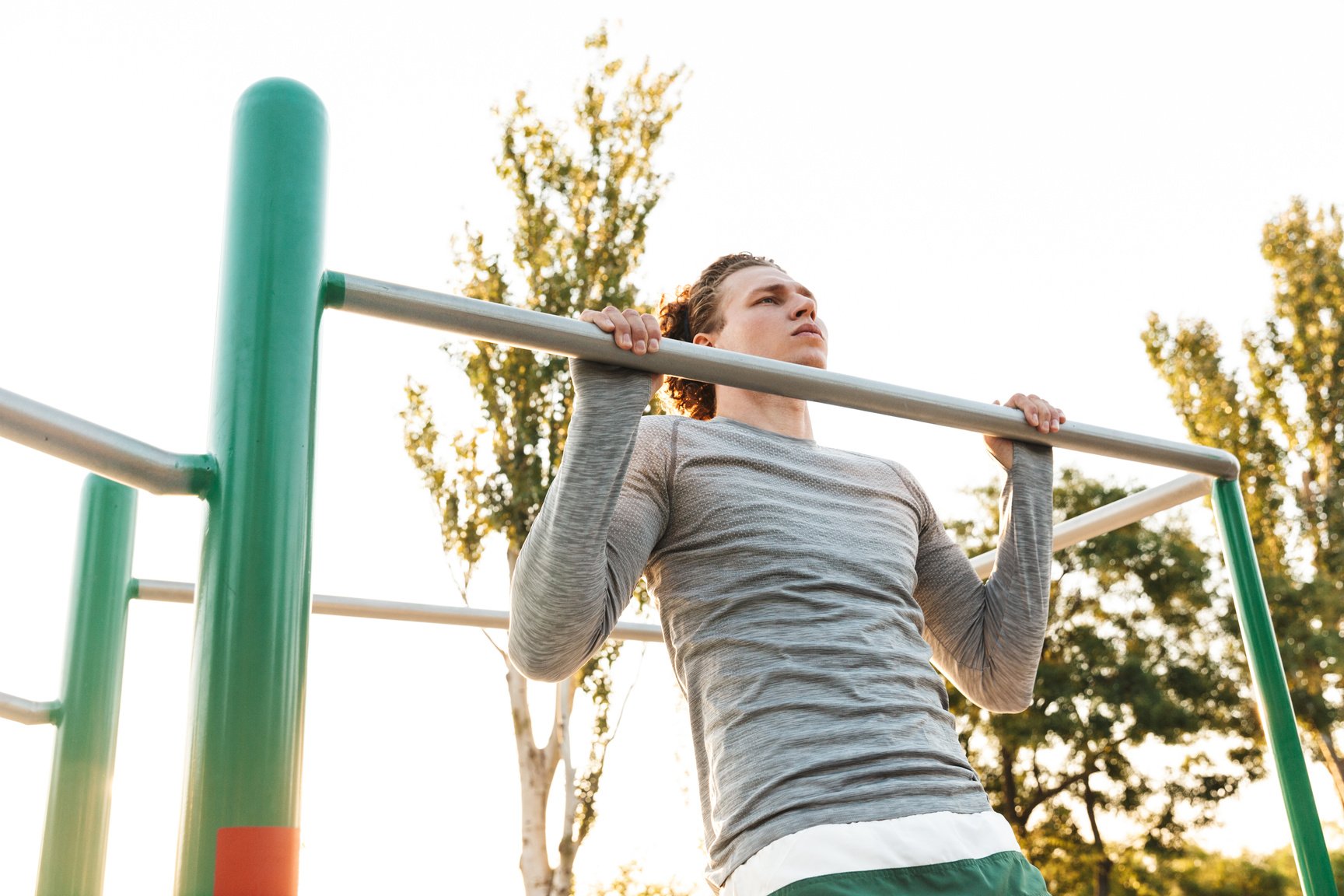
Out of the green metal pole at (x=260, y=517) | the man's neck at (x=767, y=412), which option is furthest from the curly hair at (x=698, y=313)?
the green metal pole at (x=260, y=517)

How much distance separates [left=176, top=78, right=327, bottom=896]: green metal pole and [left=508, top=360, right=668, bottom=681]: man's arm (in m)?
0.24

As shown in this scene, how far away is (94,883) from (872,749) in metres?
0.90

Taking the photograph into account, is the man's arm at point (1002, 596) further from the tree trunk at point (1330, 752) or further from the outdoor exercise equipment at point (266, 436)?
the tree trunk at point (1330, 752)

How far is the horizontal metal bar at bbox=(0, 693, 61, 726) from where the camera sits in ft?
4.04

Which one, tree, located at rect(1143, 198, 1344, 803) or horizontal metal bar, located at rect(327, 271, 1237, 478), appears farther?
tree, located at rect(1143, 198, 1344, 803)

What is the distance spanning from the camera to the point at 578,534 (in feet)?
3.02

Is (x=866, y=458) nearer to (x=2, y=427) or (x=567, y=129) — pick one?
(x=2, y=427)

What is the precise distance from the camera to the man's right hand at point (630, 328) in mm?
896

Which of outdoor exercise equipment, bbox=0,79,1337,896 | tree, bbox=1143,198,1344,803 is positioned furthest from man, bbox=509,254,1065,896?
tree, bbox=1143,198,1344,803

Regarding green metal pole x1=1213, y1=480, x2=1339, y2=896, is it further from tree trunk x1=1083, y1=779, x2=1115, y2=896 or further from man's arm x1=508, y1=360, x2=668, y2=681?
tree trunk x1=1083, y1=779, x2=1115, y2=896

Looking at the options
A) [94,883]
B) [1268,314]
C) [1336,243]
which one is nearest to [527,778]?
[94,883]

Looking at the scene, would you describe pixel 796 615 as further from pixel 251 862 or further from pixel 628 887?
pixel 628 887

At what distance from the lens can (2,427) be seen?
633mm

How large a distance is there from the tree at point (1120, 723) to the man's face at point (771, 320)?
1145cm
